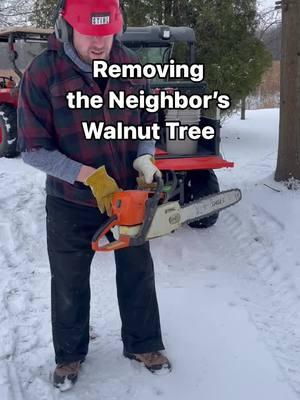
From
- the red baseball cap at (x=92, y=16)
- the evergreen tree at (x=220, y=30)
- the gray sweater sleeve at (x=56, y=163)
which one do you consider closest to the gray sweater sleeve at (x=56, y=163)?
the gray sweater sleeve at (x=56, y=163)

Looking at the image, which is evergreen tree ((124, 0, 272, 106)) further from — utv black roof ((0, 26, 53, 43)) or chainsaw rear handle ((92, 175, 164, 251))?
chainsaw rear handle ((92, 175, 164, 251))

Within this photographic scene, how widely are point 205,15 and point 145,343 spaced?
26.5 ft

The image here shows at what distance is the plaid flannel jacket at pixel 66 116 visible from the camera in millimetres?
2328

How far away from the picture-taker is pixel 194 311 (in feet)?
11.4

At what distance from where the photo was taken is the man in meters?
2.32

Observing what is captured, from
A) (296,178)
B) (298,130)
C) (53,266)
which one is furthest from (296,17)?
(53,266)

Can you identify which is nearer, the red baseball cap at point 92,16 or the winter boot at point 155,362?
the red baseball cap at point 92,16

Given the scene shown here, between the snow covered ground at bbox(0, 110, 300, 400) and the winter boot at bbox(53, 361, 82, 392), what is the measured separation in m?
0.04

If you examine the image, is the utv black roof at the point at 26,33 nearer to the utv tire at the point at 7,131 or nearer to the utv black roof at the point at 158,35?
the utv tire at the point at 7,131

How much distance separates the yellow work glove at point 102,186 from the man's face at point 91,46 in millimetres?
491

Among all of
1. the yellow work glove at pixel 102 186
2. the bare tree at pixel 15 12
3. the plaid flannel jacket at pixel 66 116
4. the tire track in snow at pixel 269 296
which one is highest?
the bare tree at pixel 15 12

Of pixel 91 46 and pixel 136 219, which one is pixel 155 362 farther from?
pixel 91 46

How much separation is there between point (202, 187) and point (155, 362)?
244 centimetres

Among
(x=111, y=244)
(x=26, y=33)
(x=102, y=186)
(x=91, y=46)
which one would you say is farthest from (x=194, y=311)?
(x=26, y=33)
